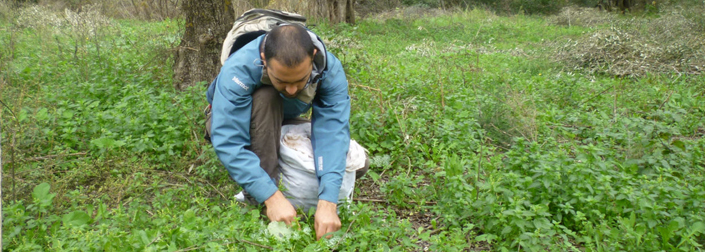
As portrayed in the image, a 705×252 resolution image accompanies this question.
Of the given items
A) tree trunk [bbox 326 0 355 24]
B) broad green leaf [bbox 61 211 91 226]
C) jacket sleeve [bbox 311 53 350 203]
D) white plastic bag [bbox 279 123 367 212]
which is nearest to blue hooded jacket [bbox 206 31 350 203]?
jacket sleeve [bbox 311 53 350 203]

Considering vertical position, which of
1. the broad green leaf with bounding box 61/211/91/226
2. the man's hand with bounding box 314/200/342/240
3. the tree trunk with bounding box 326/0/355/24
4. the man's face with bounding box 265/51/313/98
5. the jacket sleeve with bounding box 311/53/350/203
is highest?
the man's face with bounding box 265/51/313/98

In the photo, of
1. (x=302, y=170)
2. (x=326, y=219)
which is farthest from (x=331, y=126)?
(x=326, y=219)

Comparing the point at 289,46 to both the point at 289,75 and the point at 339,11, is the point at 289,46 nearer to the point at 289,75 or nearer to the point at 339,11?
the point at 289,75

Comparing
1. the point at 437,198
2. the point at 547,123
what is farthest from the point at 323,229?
the point at 547,123

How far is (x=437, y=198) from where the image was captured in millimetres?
3238

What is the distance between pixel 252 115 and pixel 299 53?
521 mm

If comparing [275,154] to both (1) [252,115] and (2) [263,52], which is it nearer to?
(1) [252,115]

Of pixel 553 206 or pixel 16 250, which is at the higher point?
pixel 16 250

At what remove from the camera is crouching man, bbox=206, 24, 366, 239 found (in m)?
2.58

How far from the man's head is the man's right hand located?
1.80 ft

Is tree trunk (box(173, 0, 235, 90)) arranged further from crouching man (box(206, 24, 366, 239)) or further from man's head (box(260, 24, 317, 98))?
man's head (box(260, 24, 317, 98))

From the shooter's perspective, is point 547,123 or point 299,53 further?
point 547,123

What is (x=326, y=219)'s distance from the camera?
2.61 m

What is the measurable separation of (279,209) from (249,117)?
0.53 metres
